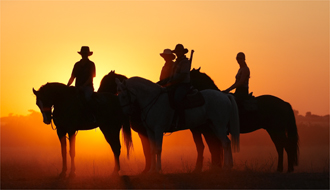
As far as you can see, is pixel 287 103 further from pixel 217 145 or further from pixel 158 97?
pixel 158 97

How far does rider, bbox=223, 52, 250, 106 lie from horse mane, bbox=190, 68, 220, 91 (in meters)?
0.53

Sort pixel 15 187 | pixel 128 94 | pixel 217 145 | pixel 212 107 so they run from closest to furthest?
pixel 15 187 → pixel 128 94 → pixel 212 107 → pixel 217 145

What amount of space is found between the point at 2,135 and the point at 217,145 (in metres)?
44.4

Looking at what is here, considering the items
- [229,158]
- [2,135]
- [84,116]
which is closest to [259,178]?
[229,158]

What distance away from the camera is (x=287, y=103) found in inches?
582

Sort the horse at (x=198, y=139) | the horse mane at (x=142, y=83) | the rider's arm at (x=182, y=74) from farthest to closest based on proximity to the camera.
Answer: the horse at (x=198, y=139), the rider's arm at (x=182, y=74), the horse mane at (x=142, y=83)

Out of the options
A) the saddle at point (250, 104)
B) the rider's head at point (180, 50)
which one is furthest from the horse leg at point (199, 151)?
the rider's head at point (180, 50)

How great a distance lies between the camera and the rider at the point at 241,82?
46.1 ft

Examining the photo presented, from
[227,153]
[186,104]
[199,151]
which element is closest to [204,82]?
[186,104]

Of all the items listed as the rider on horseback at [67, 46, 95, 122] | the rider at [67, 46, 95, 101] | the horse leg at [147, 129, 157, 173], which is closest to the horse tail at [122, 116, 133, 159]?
the rider on horseback at [67, 46, 95, 122]

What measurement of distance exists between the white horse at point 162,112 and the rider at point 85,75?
1.43m

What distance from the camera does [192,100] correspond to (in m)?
12.5

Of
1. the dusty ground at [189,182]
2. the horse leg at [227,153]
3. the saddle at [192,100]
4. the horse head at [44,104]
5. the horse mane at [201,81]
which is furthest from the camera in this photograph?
the horse mane at [201,81]

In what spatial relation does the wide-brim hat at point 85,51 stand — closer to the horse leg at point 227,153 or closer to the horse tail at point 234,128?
the horse tail at point 234,128
